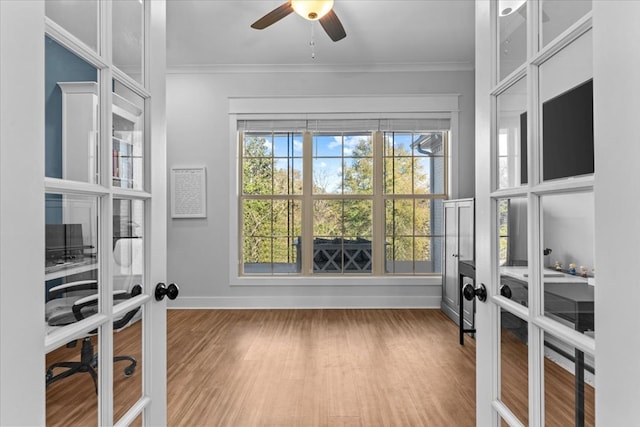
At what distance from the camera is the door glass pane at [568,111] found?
71 cm

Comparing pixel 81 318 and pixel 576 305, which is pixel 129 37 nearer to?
pixel 81 318

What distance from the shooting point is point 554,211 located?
842mm

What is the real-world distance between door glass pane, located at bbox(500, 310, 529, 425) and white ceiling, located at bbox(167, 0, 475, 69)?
2.89 meters

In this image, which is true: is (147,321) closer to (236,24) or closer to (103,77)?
(103,77)

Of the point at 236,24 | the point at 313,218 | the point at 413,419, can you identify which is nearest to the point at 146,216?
the point at 413,419

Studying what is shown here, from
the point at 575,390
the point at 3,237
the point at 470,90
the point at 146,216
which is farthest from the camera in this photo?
the point at 470,90

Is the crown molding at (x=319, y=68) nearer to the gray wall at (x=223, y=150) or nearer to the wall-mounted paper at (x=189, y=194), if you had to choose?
the gray wall at (x=223, y=150)

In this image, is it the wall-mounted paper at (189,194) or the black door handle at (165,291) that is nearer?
the black door handle at (165,291)

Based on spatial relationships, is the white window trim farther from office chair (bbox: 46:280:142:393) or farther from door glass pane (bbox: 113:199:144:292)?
office chair (bbox: 46:280:142:393)

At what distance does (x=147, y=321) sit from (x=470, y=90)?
169 inches

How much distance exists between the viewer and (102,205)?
89 centimetres

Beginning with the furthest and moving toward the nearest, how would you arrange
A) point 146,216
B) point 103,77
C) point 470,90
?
point 470,90
point 146,216
point 103,77

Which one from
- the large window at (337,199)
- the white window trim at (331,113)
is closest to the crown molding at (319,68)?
the white window trim at (331,113)

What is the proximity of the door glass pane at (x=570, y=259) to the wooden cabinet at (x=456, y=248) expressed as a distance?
2.51m
